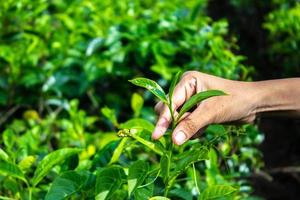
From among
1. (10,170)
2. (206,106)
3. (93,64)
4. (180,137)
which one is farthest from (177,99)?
(93,64)

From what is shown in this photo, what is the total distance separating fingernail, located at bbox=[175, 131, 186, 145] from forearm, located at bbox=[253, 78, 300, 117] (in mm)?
359

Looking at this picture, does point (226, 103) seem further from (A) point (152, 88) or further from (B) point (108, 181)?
(B) point (108, 181)

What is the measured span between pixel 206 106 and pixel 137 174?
0.25 metres

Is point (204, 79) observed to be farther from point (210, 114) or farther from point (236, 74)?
point (236, 74)

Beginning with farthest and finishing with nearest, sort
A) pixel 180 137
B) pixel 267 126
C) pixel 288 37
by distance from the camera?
pixel 267 126 → pixel 288 37 → pixel 180 137

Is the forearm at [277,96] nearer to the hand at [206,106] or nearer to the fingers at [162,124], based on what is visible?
the hand at [206,106]

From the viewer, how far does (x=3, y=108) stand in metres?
3.23

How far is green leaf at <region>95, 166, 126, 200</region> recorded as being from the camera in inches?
61.5

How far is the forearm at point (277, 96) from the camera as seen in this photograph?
5.79 ft

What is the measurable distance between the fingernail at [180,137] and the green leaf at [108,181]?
208mm

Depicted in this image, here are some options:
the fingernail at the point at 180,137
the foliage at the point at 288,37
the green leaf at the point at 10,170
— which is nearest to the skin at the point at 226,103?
the fingernail at the point at 180,137

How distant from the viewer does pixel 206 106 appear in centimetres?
158

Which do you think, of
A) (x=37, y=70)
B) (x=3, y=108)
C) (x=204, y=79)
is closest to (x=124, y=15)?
(x=37, y=70)

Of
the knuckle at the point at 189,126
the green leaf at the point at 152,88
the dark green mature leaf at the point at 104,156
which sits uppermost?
the green leaf at the point at 152,88
